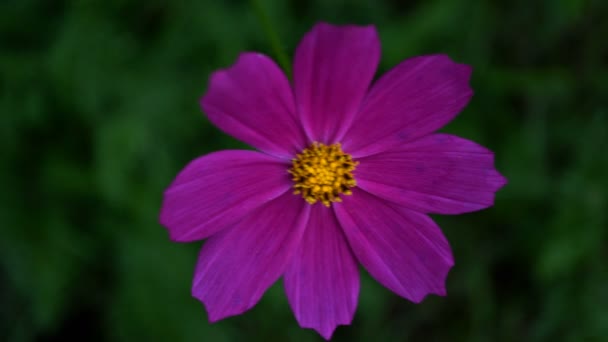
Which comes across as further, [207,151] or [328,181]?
[207,151]

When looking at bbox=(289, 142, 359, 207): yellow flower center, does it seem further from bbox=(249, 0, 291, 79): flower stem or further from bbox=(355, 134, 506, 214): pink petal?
bbox=(249, 0, 291, 79): flower stem

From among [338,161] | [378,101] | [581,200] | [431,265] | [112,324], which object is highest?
[378,101]

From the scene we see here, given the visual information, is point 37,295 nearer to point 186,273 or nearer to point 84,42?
point 186,273

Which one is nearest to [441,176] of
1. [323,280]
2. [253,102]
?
[323,280]

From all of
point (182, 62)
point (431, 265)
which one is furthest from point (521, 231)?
point (182, 62)

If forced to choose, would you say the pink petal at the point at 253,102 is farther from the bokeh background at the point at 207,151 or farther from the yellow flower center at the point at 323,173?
the bokeh background at the point at 207,151

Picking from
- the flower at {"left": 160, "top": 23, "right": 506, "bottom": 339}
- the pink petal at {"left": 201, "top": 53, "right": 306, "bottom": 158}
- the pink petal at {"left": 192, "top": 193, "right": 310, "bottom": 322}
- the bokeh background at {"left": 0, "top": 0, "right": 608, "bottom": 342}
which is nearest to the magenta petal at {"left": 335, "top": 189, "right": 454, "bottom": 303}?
the flower at {"left": 160, "top": 23, "right": 506, "bottom": 339}

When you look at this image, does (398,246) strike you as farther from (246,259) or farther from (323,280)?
(246,259)
